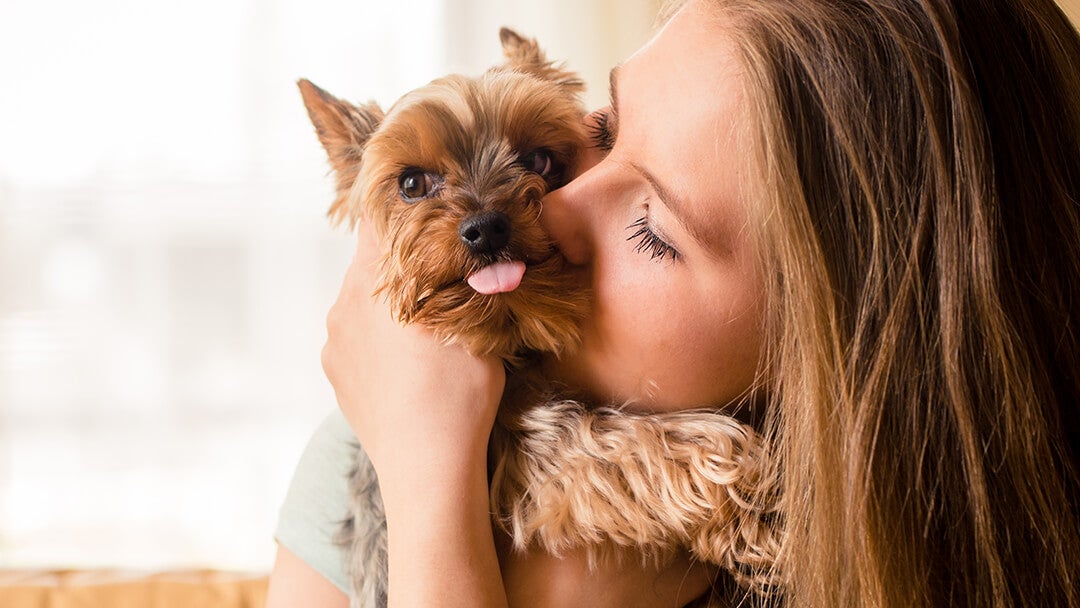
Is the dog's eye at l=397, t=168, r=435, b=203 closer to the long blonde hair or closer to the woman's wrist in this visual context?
the woman's wrist

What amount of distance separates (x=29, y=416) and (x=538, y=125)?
3.08 metres

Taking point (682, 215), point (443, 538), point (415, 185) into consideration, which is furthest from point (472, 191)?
point (443, 538)

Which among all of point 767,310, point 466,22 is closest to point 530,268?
point 767,310

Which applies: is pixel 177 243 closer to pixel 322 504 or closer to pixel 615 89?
pixel 322 504

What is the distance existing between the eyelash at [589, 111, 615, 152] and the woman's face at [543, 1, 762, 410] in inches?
5.1

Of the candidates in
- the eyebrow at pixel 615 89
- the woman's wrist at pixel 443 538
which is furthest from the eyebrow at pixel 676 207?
the woman's wrist at pixel 443 538

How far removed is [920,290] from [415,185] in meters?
0.73

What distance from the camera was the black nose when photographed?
1142 millimetres

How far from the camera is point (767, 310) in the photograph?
1.11 m

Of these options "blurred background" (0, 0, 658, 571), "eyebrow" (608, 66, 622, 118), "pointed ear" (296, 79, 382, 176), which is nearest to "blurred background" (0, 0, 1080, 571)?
"blurred background" (0, 0, 658, 571)

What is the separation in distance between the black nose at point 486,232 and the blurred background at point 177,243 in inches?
94.4

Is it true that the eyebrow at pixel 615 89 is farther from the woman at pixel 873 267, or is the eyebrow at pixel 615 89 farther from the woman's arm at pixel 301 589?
the woman's arm at pixel 301 589

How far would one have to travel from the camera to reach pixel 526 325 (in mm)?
1196

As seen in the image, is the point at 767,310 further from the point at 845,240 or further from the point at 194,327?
the point at 194,327
